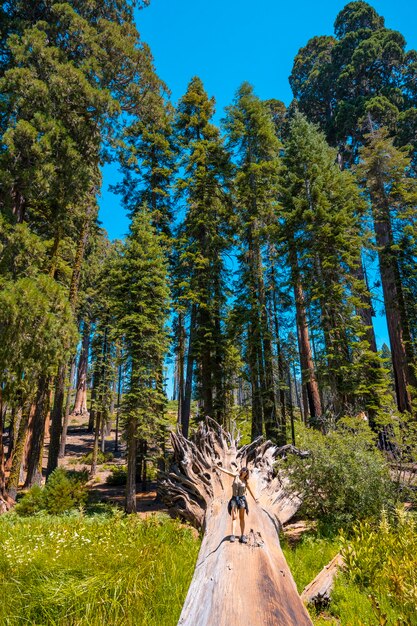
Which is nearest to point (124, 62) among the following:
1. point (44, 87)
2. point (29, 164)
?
point (44, 87)

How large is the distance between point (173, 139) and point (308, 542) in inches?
814

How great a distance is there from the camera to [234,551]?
438 cm

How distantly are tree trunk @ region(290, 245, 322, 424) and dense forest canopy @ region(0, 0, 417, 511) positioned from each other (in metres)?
0.10

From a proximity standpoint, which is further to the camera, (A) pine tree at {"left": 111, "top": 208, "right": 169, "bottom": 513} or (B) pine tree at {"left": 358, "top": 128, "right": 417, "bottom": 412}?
(B) pine tree at {"left": 358, "top": 128, "right": 417, "bottom": 412}

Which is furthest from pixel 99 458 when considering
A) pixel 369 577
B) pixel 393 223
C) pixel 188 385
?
pixel 393 223

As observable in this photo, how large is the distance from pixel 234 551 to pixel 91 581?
1.78 meters

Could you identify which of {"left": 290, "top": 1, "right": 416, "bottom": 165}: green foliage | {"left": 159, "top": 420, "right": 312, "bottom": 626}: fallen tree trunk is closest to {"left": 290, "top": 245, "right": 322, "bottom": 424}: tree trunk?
{"left": 159, "top": 420, "right": 312, "bottom": 626}: fallen tree trunk

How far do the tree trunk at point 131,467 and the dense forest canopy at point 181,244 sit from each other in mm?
82

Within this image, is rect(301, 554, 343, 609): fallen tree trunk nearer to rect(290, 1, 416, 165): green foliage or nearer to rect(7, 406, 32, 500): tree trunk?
rect(7, 406, 32, 500): tree trunk

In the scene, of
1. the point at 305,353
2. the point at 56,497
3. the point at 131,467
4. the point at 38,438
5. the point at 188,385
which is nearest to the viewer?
the point at 56,497

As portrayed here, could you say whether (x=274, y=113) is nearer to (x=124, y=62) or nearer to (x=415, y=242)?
(x=124, y=62)

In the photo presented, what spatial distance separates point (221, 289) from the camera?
17.2 metres

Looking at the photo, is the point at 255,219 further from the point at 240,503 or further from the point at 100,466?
the point at 100,466

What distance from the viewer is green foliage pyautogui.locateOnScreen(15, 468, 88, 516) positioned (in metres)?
10.9
